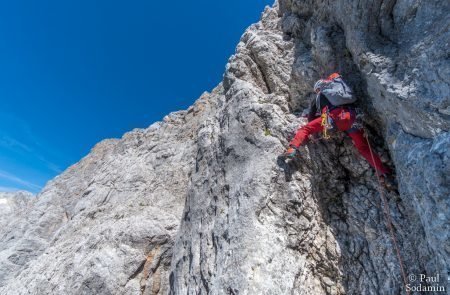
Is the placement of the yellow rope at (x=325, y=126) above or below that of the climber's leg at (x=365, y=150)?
above

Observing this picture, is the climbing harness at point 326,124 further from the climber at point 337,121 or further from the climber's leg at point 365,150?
the climber's leg at point 365,150

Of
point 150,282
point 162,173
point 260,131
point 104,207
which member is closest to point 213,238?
point 260,131

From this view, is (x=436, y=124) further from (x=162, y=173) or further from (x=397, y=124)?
(x=162, y=173)

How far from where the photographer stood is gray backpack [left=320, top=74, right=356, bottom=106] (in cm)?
841

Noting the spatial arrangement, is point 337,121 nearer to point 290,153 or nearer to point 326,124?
point 326,124

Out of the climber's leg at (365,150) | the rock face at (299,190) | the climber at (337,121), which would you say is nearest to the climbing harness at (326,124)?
the climber at (337,121)

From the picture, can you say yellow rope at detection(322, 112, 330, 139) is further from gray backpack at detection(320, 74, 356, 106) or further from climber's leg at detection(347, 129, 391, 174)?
climber's leg at detection(347, 129, 391, 174)

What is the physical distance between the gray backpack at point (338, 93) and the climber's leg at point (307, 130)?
2.33ft

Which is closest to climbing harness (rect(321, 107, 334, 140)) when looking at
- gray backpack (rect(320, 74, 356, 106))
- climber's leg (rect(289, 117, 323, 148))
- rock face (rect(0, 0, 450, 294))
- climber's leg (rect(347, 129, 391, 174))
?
climber's leg (rect(289, 117, 323, 148))

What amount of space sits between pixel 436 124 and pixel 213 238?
6.74m

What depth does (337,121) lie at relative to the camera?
8359mm

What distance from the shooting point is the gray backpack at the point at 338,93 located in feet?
27.6

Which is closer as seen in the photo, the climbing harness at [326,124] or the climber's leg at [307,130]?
the climbing harness at [326,124]

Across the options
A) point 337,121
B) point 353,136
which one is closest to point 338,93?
point 337,121
